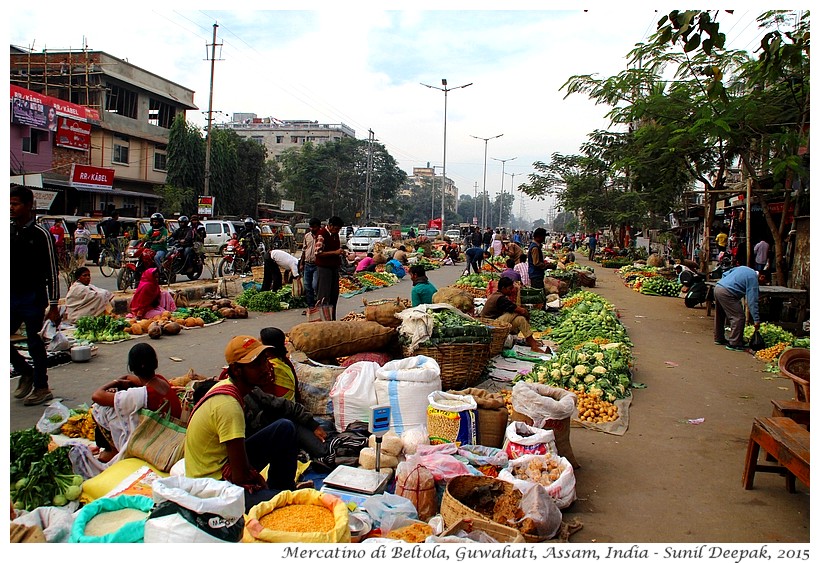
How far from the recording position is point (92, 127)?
33625mm

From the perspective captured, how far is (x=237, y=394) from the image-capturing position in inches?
147

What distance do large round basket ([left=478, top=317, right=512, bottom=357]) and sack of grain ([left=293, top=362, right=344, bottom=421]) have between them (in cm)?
284

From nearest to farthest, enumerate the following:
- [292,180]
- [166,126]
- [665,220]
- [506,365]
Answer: [506,365], [665,220], [166,126], [292,180]

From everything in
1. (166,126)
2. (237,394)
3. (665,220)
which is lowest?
(237,394)

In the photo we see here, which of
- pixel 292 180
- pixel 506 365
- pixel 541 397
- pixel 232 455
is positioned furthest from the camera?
pixel 292 180

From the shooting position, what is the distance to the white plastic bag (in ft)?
17.0

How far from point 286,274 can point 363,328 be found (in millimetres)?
8345

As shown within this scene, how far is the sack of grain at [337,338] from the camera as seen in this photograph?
22.1ft

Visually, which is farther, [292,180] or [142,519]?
[292,180]

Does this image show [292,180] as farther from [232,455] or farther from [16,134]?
[232,455]

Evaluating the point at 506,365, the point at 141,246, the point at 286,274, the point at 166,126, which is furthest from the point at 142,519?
the point at 166,126

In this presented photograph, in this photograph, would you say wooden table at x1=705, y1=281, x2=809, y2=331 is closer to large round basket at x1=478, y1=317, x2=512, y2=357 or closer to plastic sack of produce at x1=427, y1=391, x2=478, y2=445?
large round basket at x1=478, y1=317, x2=512, y2=357

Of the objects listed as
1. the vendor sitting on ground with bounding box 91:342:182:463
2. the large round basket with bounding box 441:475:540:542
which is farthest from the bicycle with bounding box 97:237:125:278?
the large round basket with bounding box 441:475:540:542

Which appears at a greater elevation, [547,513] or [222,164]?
[222,164]
